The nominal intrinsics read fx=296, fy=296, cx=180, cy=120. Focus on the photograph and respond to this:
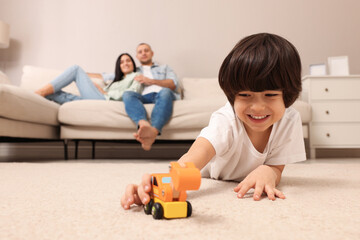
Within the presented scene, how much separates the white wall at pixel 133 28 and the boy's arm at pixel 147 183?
2281 mm

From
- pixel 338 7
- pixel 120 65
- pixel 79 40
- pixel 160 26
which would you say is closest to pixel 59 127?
pixel 120 65

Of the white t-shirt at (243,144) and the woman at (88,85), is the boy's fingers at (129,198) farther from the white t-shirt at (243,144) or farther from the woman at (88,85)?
the woman at (88,85)

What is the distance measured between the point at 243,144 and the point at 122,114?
1.20 meters

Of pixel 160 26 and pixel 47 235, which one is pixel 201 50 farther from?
pixel 47 235

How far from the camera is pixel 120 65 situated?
90.5 inches

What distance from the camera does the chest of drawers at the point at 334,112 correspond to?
2.26 metres

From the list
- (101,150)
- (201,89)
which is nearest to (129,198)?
(201,89)

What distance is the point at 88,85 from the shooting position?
7.27 ft

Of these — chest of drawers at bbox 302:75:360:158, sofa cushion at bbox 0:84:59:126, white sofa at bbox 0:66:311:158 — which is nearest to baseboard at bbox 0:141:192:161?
white sofa at bbox 0:66:311:158

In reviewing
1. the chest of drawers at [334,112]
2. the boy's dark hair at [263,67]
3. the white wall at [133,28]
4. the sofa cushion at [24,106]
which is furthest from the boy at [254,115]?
the white wall at [133,28]

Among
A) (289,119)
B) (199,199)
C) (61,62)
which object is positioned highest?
(61,62)

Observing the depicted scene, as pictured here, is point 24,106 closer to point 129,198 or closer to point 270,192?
point 129,198

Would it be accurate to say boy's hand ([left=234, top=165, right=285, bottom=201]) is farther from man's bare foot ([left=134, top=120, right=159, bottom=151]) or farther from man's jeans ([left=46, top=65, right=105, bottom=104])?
man's jeans ([left=46, top=65, right=105, bottom=104])

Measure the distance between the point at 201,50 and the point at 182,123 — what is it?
131cm
